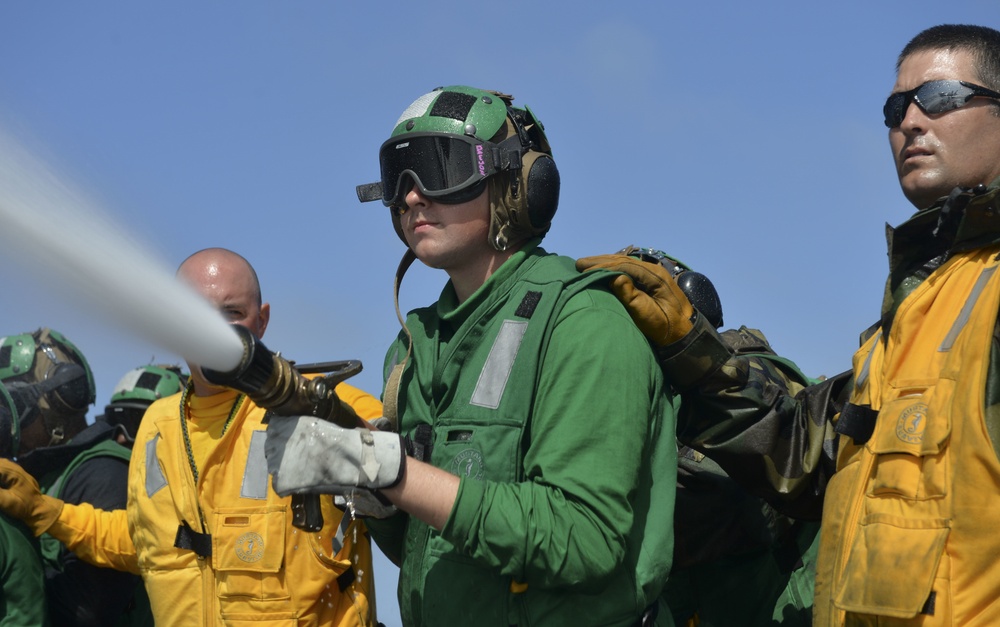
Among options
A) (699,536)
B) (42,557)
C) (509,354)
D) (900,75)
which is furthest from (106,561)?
(900,75)

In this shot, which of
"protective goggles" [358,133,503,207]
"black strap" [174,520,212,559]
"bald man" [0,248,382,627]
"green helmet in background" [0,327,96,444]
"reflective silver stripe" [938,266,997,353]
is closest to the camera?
"reflective silver stripe" [938,266,997,353]

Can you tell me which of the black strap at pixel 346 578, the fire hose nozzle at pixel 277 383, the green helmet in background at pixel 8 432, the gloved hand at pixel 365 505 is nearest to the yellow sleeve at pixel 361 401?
the black strap at pixel 346 578

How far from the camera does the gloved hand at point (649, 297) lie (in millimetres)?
4645

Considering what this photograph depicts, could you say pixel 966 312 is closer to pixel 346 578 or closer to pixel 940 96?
pixel 940 96

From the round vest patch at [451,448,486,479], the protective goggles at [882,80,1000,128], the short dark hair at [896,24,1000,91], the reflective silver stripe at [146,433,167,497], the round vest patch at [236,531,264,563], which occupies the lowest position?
the round vest patch at [236,531,264,563]

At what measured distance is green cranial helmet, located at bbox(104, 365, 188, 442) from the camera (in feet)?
35.2

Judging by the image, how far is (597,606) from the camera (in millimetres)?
4258

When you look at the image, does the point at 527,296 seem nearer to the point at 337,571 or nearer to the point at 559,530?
the point at 559,530

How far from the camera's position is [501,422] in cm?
439

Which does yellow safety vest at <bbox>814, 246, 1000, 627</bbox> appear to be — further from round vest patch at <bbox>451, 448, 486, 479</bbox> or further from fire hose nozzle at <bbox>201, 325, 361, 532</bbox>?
fire hose nozzle at <bbox>201, 325, 361, 532</bbox>

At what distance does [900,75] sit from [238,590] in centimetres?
393

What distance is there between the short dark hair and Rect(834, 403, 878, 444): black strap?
122cm

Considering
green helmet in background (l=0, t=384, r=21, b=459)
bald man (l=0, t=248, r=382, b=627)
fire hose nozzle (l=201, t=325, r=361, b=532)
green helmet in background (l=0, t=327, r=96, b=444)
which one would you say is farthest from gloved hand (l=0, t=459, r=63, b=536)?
fire hose nozzle (l=201, t=325, r=361, b=532)

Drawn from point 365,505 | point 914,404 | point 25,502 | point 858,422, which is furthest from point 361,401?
point 914,404
